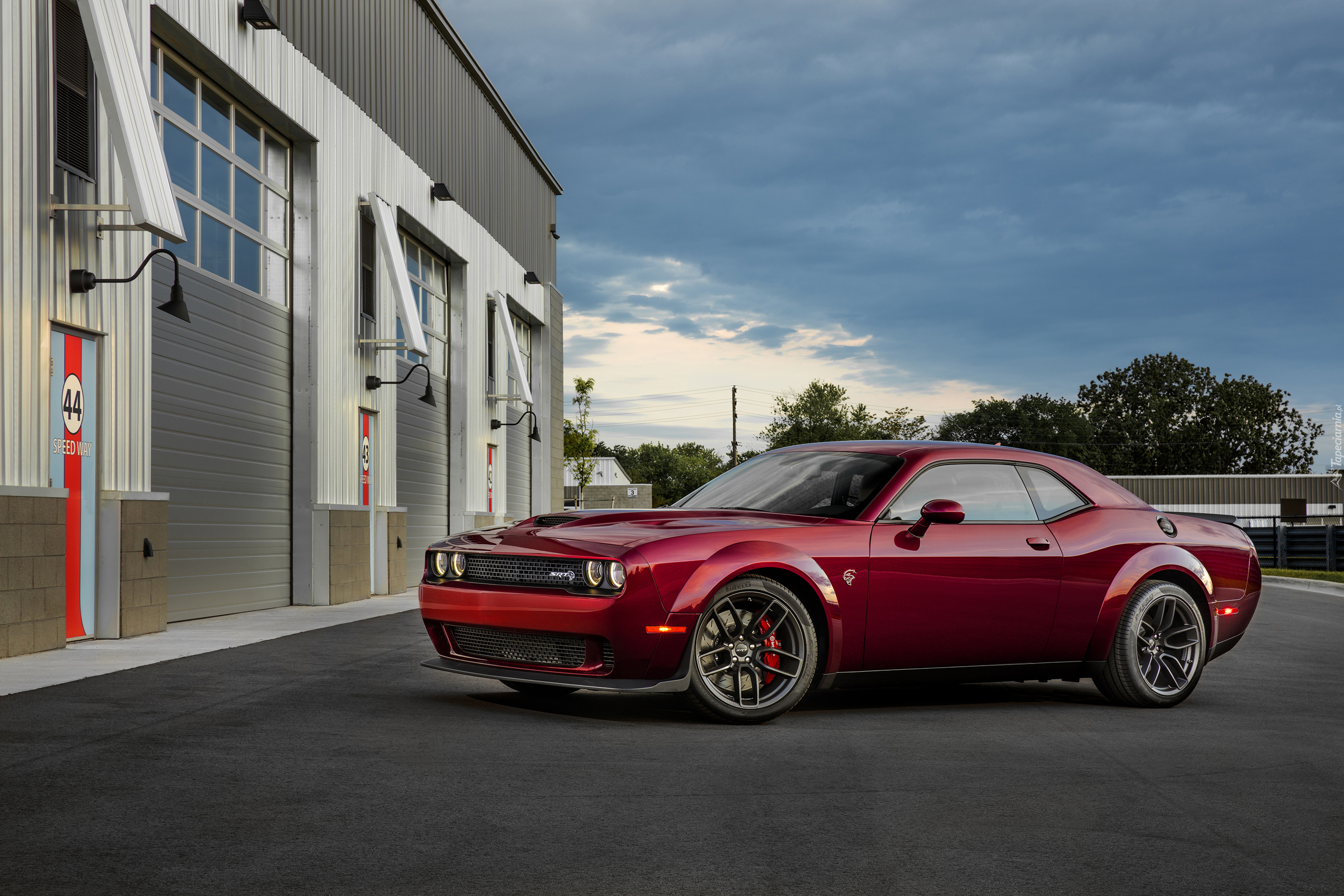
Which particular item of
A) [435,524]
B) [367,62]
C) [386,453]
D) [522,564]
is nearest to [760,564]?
[522,564]

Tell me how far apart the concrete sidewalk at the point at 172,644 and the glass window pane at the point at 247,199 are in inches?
187

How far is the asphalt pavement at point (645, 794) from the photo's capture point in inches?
138

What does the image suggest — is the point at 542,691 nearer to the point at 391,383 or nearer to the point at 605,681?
the point at 605,681

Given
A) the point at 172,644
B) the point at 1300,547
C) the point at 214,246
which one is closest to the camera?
the point at 172,644

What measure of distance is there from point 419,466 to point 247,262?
26.4 ft

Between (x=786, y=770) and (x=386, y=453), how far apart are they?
51.4ft

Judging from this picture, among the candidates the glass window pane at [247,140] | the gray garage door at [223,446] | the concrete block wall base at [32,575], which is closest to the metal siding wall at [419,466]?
the gray garage door at [223,446]

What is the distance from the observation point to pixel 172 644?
10461 mm

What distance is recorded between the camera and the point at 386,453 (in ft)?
65.0

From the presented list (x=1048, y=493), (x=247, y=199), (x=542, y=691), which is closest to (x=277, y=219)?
(x=247, y=199)

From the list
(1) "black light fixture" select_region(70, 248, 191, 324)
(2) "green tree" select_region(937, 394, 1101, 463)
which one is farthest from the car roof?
(2) "green tree" select_region(937, 394, 1101, 463)

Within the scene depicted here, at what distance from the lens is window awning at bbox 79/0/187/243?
10375mm

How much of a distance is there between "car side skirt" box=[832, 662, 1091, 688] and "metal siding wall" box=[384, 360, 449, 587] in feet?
50.2

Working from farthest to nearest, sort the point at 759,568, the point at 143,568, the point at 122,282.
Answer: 1. the point at 143,568
2. the point at 122,282
3. the point at 759,568
